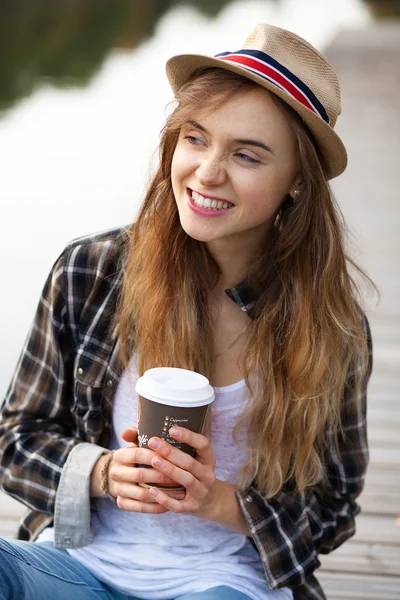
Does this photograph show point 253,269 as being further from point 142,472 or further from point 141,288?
point 142,472

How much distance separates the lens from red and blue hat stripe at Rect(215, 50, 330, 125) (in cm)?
196

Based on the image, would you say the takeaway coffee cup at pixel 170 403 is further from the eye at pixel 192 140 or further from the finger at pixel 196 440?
the eye at pixel 192 140

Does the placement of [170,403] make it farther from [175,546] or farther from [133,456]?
[175,546]

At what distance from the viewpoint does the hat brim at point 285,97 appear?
76.1 inches

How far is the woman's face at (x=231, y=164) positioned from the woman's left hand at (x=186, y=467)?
1.49 ft

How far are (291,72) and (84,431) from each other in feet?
2.93

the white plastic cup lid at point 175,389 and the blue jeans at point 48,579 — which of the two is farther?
the blue jeans at point 48,579

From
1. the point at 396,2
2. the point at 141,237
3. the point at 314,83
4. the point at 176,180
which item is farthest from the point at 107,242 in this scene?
the point at 396,2

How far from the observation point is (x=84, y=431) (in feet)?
7.27

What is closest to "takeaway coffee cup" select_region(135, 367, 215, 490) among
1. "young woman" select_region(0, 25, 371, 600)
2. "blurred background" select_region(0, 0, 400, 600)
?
"young woman" select_region(0, 25, 371, 600)

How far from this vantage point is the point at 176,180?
2.05 meters

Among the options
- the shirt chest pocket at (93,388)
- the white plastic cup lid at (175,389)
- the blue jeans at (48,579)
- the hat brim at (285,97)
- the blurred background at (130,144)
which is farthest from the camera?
the blurred background at (130,144)

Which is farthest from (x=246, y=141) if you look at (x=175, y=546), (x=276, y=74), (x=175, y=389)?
(x=175, y=546)

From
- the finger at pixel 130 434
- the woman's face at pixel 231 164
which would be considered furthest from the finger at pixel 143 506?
the woman's face at pixel 231 164
